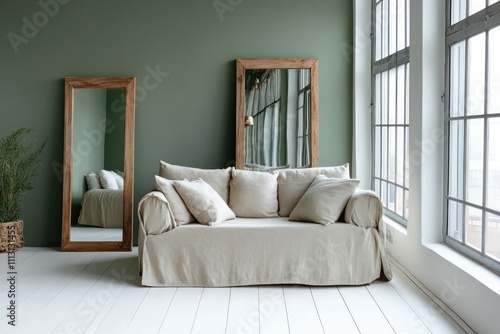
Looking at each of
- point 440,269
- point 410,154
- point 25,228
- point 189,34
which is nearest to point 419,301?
point 440,269

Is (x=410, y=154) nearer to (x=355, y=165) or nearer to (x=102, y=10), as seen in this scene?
(x=355, y=165)

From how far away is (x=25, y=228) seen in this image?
6.21 m

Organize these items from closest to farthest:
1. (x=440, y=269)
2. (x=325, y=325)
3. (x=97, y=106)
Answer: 1. (x=325, y=325)
2. (x=440, y=269)
3. (x=97, y=106)

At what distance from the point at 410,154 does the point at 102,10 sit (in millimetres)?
3561

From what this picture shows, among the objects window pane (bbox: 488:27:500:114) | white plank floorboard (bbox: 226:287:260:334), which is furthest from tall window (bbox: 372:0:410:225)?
white plank floorboard (bbox: 226:287:260:334)

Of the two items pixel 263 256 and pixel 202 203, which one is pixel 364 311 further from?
pixel 202 203

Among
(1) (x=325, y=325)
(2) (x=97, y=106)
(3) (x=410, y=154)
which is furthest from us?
(2) (x=97, y=106)

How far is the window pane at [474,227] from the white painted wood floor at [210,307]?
0.47m

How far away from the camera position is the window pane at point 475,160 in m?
3.71

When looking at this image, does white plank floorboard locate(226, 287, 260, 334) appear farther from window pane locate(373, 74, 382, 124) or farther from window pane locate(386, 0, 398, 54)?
window pane locate(386, 0, 398, 54)

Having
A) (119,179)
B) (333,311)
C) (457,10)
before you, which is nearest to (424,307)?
(333,311)

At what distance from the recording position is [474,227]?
3.84 metres

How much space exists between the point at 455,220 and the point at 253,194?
6.20 ft

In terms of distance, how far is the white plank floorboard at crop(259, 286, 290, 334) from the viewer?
359cm
